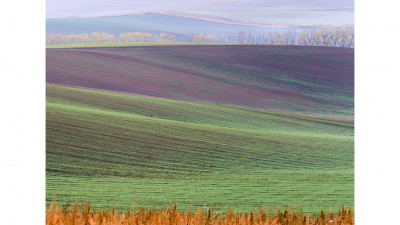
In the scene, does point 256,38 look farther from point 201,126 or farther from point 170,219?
point 170,219

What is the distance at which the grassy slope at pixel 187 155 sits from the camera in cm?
367

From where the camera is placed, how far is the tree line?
5008mm

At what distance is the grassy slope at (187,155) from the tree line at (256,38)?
713mm

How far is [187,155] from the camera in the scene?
14.0 feet

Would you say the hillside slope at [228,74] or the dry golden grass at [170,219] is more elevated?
the hillside slope at [228,74]

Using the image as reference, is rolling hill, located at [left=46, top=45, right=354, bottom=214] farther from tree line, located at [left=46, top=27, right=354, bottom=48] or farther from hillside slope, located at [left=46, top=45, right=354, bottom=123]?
tree line, located at [left=46, top=27, right=354, bottom=48]

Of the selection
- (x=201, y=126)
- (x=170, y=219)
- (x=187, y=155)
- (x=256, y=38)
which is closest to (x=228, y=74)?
(x=256, y=38)

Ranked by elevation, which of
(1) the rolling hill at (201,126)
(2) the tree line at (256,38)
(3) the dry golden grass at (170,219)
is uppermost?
(2) the tree line at (256,38)

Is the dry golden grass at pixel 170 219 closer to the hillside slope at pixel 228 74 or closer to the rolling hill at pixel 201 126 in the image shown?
the rolling hill at pixel 201 126

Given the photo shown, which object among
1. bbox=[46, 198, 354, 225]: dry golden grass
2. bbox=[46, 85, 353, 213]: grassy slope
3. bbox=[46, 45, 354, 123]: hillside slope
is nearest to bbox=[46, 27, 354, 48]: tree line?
bbox=[46, 45, 354, 123]: hillside slope

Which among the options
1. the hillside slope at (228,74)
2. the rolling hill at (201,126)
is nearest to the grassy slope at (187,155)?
the rolling hill at (201,126)

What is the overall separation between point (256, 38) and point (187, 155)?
6.21 feet

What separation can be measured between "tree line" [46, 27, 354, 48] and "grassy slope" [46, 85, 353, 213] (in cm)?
71
